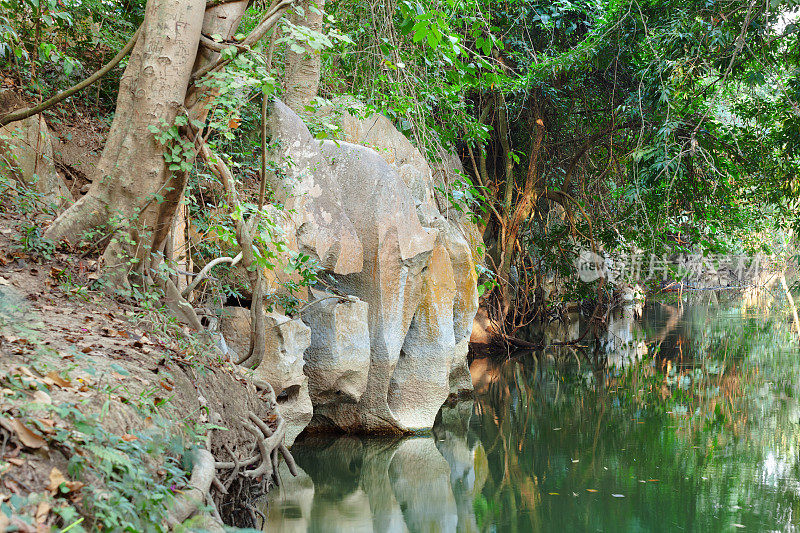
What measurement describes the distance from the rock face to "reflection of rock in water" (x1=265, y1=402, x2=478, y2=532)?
A: 1.71ft

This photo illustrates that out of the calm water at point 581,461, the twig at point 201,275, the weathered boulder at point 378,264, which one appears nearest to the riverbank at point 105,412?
the twig at point 201,275

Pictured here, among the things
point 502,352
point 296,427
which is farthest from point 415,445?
point 502,352

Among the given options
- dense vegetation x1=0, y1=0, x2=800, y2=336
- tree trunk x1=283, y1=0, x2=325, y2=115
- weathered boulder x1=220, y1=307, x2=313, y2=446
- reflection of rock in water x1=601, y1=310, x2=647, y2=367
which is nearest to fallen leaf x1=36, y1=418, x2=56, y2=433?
dense vegetation x1=0, y1=0, x2=800, y2=336

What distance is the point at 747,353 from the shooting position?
Result: 14.9 m

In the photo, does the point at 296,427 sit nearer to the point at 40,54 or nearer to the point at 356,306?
the point at 356,306

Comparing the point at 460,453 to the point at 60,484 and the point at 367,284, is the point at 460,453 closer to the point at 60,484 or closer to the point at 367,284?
the point at 367,284

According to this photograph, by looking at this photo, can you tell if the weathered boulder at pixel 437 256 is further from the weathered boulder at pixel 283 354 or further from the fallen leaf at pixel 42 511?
the fallen leaf at pixel 42 511

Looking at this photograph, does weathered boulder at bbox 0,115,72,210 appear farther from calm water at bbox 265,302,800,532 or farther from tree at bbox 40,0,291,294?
Answer: calm water at bbox 265,302,800,532

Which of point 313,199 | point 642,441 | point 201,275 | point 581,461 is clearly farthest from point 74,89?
point 642,441

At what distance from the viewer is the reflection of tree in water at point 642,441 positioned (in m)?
6.38

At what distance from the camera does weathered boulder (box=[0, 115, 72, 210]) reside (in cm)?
554

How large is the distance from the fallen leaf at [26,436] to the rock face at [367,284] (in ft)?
14.4

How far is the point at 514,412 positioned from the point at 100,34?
24.8 feet

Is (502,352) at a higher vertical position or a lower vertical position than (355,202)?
lower
